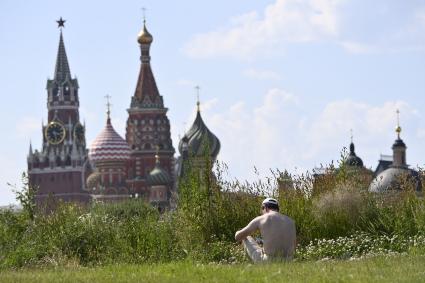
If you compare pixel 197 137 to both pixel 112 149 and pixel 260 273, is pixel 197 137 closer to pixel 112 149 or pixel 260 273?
pixel 112 149

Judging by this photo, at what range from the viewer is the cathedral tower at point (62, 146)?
505ft

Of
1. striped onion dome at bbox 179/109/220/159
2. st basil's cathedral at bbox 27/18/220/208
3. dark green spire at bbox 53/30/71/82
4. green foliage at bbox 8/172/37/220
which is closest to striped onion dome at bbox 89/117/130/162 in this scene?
st basil's cathedral at bbox 27/18/220/208

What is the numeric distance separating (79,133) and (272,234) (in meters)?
142

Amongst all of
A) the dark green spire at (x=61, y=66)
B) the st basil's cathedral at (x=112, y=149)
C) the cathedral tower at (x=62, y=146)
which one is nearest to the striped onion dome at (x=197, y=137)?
A: the st basil's cathedral at (x=112, y=149)

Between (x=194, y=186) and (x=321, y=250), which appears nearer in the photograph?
(x=321, y=250)

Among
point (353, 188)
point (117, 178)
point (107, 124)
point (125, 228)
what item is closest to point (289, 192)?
point (353, 188)

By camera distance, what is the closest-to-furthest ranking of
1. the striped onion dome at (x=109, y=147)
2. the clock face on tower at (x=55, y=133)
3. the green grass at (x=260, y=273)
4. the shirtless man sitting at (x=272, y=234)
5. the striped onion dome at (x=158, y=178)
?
the green grass at (x=260, y=273), the shirtless man sitting at (x=272, y=234), the striped onion dome at (x=158, y=178), the striped onion dome at (x=109, y=147), the clock face on tower at (x=55, y=133)

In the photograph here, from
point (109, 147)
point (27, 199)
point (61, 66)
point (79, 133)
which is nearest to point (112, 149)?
point (109, 147)

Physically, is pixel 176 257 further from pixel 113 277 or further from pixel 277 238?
pixel 113 277

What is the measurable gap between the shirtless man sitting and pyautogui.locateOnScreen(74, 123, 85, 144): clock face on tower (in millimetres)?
139826

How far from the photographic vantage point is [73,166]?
6088 inches

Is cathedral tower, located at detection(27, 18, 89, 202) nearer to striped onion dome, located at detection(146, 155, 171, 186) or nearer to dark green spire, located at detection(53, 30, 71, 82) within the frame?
dark green spire, located at detection(53, 30, 71, 82)

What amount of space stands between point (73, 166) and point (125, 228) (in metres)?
134

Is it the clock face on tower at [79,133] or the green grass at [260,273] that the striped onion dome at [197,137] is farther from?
the green grass at [260,273]
